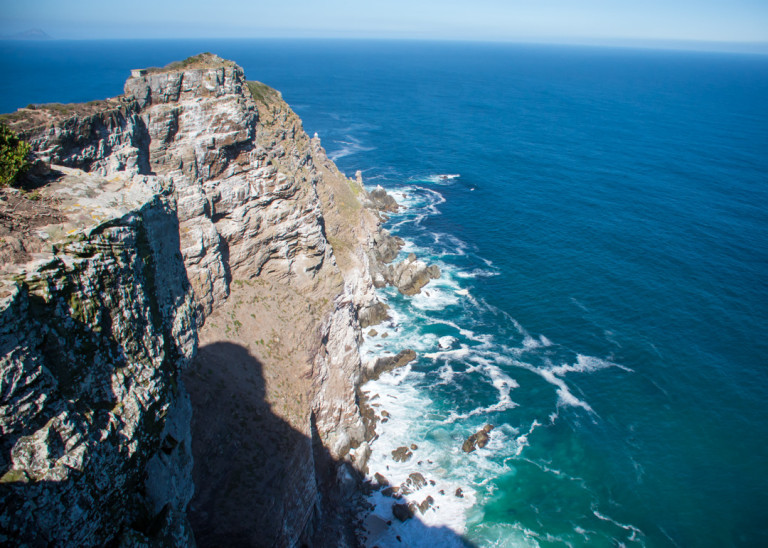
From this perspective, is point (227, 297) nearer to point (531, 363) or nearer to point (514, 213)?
point (531, 363)

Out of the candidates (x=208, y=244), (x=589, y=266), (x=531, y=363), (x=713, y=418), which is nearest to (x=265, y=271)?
(x=208, y=244)

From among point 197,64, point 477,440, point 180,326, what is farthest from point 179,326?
point 477,440

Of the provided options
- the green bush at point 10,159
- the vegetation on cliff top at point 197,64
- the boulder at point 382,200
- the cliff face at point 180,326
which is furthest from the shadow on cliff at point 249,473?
the boulder at point 382,200

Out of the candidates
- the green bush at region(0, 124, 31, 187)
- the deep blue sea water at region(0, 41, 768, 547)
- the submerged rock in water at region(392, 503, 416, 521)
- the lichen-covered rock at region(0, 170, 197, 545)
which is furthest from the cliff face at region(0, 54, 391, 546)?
the deep blue sea water at region(0, 41, 768, 547)

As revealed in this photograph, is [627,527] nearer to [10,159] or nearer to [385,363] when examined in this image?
[385,363]

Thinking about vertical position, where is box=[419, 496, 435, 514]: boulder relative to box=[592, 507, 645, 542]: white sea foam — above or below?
below

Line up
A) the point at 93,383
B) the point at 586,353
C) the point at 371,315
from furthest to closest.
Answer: the point at 371,315, the point at 586,353, the point at 93,383

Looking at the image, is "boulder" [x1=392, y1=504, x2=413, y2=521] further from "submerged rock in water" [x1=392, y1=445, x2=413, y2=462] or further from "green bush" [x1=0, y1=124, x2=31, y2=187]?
"green bush" [x1=0, y1=124, x2=31, y2=187]

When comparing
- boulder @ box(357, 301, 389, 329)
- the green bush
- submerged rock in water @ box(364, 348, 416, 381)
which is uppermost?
the green bush
